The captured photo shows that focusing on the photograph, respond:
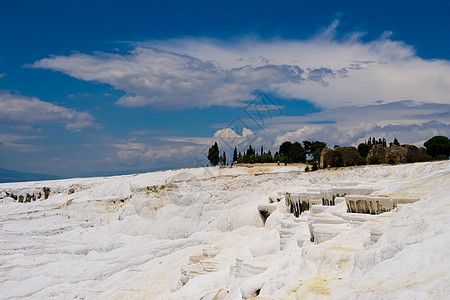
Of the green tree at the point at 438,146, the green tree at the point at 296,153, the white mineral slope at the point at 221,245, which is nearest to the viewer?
the white mineral slope at the point at 221,245

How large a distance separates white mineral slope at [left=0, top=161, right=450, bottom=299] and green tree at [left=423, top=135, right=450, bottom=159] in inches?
381

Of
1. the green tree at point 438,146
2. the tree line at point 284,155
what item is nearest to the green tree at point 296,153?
the tree line at point 284,155

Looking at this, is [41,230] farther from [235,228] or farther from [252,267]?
[252,267]

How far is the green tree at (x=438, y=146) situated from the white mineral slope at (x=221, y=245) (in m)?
9.69

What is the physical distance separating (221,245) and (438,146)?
2164 centimetres

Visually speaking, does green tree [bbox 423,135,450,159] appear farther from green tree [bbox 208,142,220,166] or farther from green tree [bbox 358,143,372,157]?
green tree [bbox 208,142,220,166]

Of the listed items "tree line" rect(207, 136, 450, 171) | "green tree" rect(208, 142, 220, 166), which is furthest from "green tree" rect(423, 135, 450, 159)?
"green tree" rect(208, 142, 220, 166)

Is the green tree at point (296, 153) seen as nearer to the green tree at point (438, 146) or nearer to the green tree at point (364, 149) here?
the green tree at point (364, 149)

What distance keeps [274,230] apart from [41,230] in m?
21.2

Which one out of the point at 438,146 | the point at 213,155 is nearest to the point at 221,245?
the point at 438,146

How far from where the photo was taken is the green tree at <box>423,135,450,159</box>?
31859mm

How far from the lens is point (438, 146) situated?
32.1 meters

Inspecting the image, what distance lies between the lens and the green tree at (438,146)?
3186 cm

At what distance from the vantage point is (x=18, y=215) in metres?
38.2
